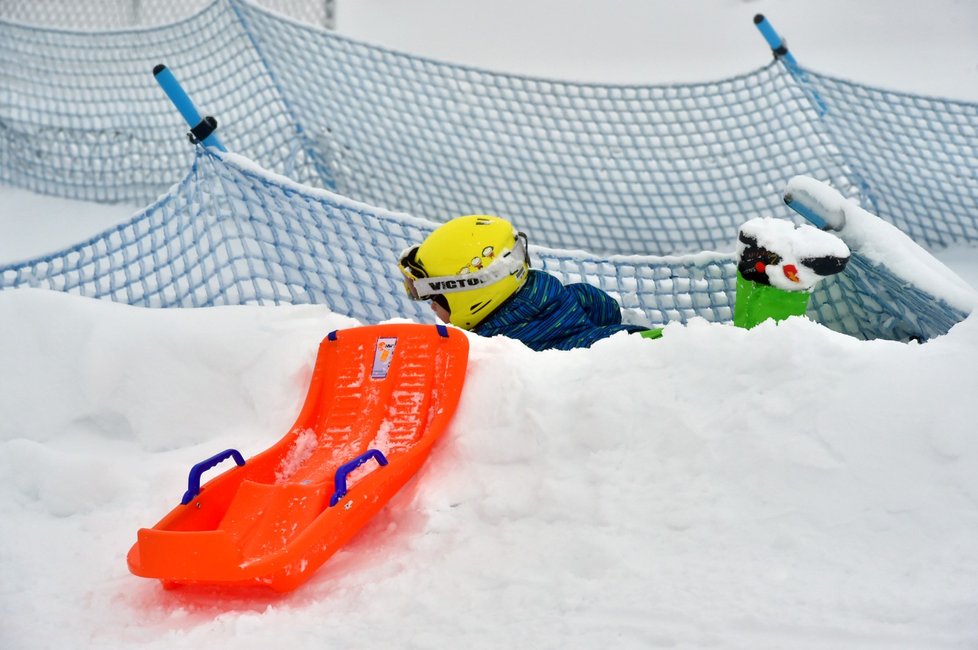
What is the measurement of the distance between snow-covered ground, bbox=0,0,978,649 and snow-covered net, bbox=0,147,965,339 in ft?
0.81

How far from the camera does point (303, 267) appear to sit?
238 cm

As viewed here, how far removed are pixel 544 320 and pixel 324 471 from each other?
0.70 metres

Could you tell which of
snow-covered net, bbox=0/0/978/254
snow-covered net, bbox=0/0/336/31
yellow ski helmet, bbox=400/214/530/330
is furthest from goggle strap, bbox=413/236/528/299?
snow-covered net, bbox=0/0/336/31

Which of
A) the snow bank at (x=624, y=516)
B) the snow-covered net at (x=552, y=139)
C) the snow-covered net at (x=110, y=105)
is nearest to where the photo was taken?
the snow bank at (x=624, y=516)

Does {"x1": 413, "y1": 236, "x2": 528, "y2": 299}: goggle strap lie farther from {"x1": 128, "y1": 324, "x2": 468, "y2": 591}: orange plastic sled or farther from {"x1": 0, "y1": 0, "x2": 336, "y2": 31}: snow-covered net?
{"x1": 0, "y1": 0, "x2": 336, "y2": 31}: snow-covered net

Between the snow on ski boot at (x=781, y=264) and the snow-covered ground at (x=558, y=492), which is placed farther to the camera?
the snow on ski boot at (x=781, y=264)

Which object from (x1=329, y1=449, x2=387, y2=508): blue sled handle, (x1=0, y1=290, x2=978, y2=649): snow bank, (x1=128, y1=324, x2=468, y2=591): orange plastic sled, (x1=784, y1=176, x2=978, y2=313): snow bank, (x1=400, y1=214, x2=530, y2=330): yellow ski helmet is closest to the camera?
(x1=0, y1=290, x2=978, y2=649): snow bank

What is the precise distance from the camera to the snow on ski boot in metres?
1.95

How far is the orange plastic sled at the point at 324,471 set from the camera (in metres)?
1.41

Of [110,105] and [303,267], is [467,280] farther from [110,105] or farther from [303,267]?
[110,105]

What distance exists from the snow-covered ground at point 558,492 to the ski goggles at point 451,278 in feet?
0.80

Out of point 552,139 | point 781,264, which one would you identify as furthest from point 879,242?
point 552,139

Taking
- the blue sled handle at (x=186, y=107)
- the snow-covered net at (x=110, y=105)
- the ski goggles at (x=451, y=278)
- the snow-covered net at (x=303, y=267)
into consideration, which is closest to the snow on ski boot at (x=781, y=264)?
the snow-covered net at (x=303, y=267)

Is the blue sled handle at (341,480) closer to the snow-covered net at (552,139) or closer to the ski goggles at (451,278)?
the ski goggles at (451,278)
